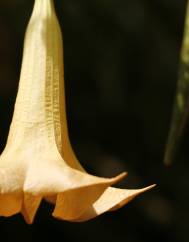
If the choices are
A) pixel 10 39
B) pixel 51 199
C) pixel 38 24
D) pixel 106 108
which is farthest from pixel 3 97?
pixel 51 199

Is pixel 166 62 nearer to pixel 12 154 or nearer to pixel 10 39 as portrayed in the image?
pixel 10 39

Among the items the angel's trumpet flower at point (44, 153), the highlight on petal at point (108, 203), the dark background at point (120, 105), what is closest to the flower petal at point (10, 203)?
the angel's trumpet flower at point (44, 153)

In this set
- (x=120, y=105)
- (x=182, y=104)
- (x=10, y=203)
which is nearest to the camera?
(x=10, y=203)

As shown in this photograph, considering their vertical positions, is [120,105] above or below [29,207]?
below

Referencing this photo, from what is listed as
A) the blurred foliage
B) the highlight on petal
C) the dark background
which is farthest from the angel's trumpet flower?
the dark background

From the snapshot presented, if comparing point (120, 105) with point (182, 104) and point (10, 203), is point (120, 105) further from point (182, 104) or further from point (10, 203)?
point (10, 203)

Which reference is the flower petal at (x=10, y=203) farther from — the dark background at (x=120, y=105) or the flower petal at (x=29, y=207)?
the dark background at (x=120, y=105)

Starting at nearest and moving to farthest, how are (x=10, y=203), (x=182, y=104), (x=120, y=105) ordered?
(x=10, y=203) → (x=182, y=104) → (x=120, y=105)

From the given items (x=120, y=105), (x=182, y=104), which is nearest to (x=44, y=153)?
(x=182, y=104)
